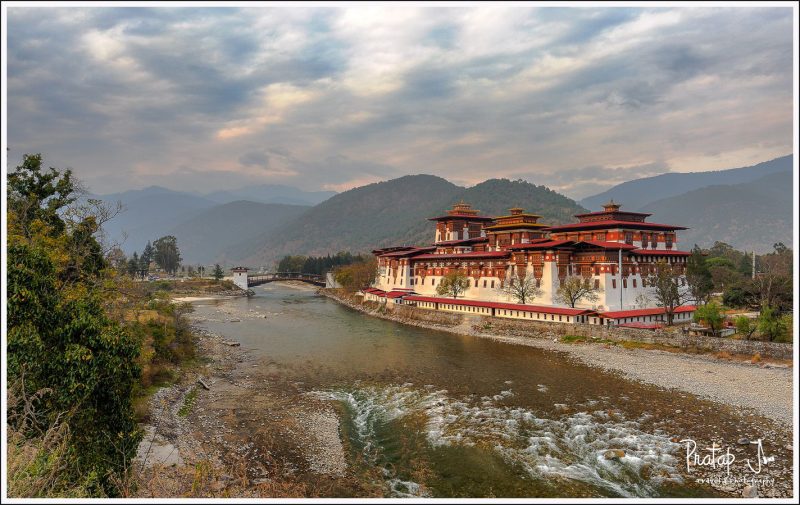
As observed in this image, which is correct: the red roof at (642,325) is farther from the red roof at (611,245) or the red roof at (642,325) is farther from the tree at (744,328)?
the red roof at (611,245)

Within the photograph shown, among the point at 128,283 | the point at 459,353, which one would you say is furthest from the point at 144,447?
the point at 459,353

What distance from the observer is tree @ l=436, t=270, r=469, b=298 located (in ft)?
200

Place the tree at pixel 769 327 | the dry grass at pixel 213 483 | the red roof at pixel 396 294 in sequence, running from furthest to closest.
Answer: the red roof at pixel 396 294 → the tree at pixel 769 327 → the dry grass at pixel 213 483

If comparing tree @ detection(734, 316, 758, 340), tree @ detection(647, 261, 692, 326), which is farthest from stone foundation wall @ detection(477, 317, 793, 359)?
tree @ detection(647, 261, 692, 326)

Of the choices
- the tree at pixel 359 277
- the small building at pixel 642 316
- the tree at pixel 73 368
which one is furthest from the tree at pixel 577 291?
the tree at pixel 359 277

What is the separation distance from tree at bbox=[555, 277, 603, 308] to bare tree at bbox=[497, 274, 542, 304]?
2913mm

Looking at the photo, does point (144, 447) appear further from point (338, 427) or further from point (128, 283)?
point (128, 283)

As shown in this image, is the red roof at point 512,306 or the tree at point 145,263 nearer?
the red roof at point 512,306

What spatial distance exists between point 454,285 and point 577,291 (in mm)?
16833

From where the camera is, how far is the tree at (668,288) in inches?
1727

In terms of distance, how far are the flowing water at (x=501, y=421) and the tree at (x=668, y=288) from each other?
14627 millimetres

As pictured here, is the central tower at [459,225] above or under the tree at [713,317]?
above

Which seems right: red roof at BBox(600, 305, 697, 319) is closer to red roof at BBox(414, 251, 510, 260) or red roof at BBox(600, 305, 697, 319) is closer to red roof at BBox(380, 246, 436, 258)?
red roof at BBox(414, 251, 510, 260)

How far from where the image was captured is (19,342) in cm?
1270
